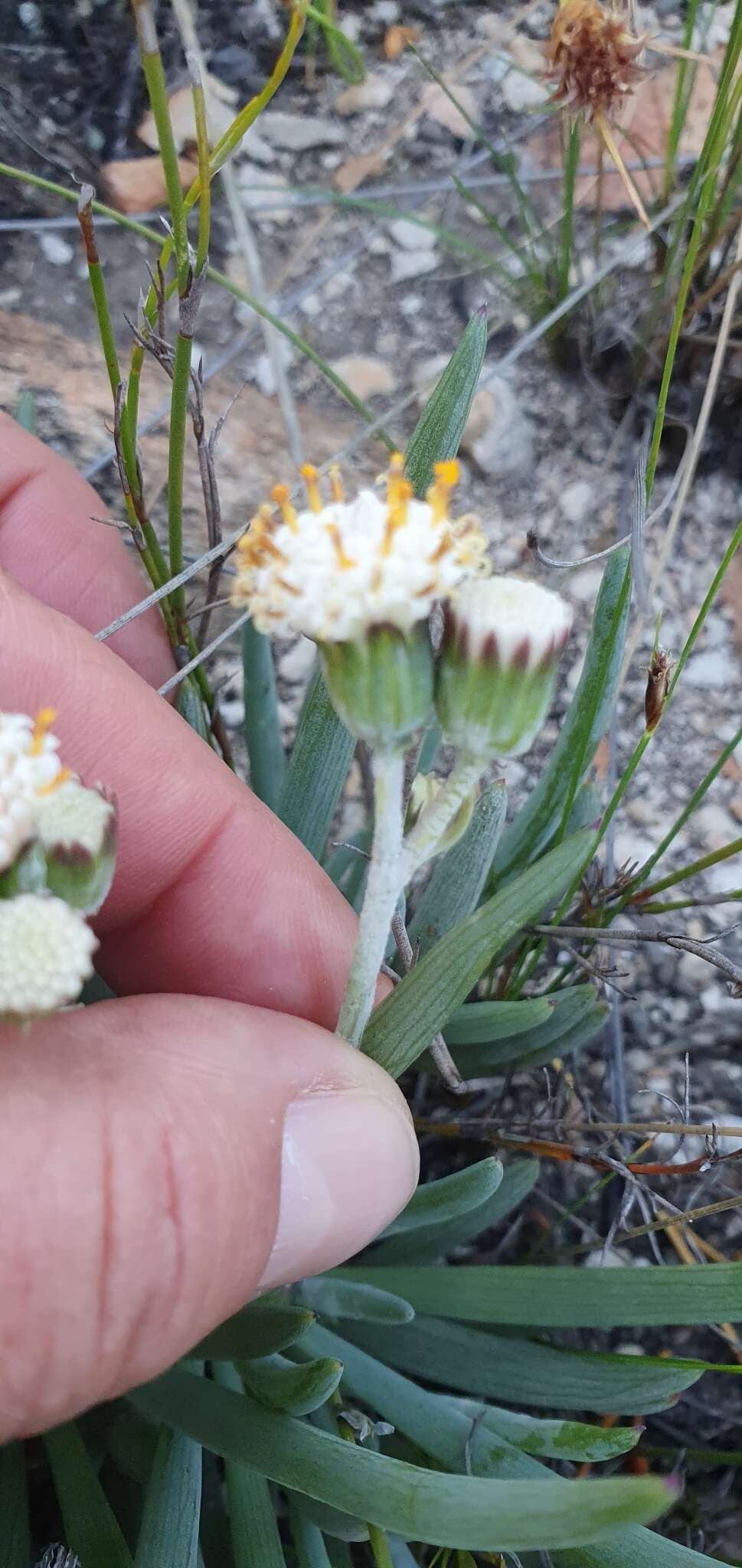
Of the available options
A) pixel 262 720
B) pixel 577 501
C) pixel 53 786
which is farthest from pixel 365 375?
pixel 53 786

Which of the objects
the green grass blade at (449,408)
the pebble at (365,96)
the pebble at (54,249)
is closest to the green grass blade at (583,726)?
the green grass blade at (449,408)

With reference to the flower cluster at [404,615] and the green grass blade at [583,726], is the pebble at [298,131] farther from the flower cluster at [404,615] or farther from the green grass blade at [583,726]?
the flower cluster at [404,615]

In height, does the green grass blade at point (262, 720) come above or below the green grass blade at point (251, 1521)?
above

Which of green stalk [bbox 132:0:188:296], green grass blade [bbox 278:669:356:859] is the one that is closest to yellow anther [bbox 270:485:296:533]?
green stalk [bbox 132:0:188:296]

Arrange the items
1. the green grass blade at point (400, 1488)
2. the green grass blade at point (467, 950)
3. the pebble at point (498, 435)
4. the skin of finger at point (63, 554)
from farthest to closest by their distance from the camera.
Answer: the pebble at point (498, 435) → the skin of finger at point (63, 554) → the green grass blade at point (467, 950) → the green grass blade at point (400, 1488)

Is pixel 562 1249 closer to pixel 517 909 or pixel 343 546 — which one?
pixel 517 909

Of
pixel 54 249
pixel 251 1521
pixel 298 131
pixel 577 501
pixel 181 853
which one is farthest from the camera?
pixel 298 131

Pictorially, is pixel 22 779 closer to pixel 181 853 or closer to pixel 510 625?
pixel 510 625
